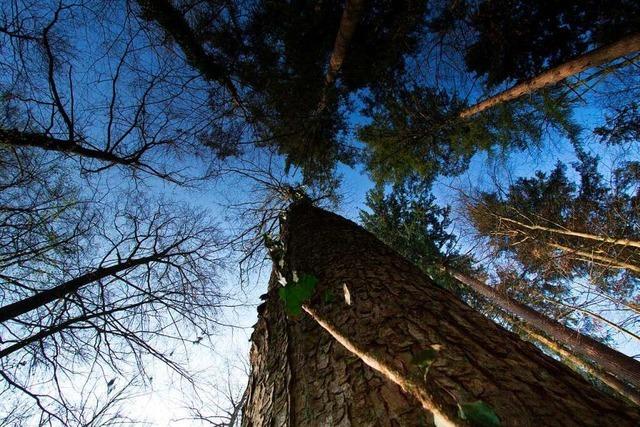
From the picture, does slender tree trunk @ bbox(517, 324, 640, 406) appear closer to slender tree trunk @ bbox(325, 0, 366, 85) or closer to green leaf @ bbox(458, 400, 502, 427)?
slender tree trunk @ bbox(325, 0, 366, 85)

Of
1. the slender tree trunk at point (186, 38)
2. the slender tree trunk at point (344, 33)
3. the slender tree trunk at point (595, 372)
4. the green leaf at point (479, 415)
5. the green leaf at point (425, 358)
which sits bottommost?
the slender tree trunk at point (595, 372)

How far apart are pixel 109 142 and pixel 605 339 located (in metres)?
12.6

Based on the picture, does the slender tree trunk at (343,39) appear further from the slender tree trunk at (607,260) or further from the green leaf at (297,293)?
the slender tree trunk at (607,260)

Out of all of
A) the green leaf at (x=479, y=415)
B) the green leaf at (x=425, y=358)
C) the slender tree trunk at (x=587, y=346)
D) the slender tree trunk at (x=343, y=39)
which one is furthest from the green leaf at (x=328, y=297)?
the slender tree trunk at (x=587, y=346)

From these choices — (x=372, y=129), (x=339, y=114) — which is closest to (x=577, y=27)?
(x=372, y=129)

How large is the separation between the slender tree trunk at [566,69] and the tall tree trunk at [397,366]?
14.7 feet

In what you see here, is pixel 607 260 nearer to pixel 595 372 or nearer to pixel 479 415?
pixel 595 372

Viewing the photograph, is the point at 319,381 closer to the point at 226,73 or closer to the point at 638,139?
the point at 226,73

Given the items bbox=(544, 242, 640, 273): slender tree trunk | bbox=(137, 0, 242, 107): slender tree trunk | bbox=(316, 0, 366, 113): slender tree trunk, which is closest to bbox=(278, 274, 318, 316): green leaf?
bbox=(316, 0, 366, 113): slender tree trunk

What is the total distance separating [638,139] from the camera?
5375mm

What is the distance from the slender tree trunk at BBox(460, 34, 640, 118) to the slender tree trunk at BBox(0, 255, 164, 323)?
7.32m

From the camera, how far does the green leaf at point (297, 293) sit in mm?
1446

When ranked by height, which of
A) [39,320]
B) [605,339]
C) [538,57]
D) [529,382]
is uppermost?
[538,57]

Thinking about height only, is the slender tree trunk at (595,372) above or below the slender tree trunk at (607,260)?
below
